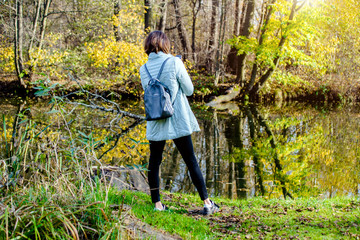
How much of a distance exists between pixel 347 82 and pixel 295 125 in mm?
8900

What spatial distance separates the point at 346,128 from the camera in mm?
12438

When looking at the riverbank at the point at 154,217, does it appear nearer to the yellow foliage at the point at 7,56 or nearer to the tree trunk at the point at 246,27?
the yellow foliage at the point at 7,56

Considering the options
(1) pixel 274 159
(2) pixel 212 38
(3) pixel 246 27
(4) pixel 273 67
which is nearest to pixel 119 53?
(3) pixel 246 27

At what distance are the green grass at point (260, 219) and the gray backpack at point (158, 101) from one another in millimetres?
937

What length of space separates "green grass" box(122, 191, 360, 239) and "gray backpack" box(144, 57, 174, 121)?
3.08 feet

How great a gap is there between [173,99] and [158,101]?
200 millimetres

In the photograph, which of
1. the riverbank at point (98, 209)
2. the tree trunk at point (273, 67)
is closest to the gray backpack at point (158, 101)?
the riverbank at point (98, 209)

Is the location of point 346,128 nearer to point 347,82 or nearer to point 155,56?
point 347,82

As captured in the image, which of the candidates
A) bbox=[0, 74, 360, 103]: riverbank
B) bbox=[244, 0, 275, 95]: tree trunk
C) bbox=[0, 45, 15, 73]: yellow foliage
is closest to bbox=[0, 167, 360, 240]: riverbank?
bbox=[244, 0, 275, 95]: tree trunk

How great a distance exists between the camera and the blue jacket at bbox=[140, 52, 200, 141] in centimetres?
372

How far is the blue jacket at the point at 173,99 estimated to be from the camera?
3721 mm

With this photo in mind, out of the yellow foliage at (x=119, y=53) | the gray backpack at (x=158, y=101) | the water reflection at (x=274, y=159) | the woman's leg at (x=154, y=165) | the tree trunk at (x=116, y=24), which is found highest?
the tree trunk at (x=116, y=24)

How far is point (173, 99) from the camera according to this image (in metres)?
3.76

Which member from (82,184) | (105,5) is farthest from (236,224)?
(105,5)
